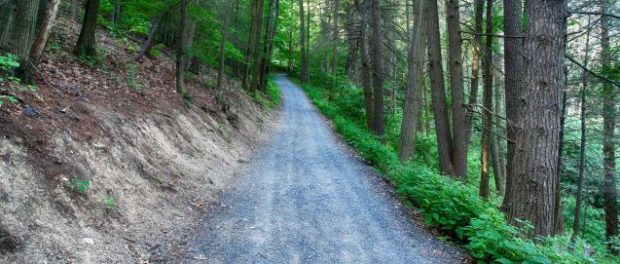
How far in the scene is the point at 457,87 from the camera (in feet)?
33.2

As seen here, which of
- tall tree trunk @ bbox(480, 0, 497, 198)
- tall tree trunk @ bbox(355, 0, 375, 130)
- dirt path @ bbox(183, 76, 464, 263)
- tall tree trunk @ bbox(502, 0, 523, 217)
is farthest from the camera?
tall tree trunk @ bbox(355, 0, 375, 130)

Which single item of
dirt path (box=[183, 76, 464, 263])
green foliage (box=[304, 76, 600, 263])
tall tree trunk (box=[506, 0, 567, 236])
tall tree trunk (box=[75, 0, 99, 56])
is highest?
tall tree trunk (box=[75, 0, 99, 56])

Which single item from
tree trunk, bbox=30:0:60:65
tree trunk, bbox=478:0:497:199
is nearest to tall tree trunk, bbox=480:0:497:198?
tree trunk, bbox=478:0:497:199

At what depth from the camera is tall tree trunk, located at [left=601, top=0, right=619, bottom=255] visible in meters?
12.1

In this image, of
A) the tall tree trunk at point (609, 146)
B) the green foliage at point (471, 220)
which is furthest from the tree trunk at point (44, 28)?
the tall tree trunk at point (609, 146)

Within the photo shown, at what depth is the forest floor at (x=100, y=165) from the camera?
4.79 meters

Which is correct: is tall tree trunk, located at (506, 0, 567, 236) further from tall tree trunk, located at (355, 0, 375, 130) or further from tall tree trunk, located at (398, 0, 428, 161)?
tall tree trunk, located at (355, 0, 375, 130)

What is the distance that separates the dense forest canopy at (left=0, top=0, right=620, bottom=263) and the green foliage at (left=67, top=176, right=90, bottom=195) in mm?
1481

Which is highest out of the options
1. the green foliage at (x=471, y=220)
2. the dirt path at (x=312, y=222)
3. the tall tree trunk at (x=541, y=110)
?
the tall tree trunk at (x=541, y=110)

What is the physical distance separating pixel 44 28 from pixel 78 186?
3092 millimetres

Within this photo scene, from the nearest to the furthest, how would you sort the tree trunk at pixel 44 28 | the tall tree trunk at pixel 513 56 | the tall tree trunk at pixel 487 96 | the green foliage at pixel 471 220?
the green foliage at pixel 471 220 < the tree trunk at pixel 44 28 < the tall tree trunk at pixel 513 56 < the tall tree trunk at pixel 487 96

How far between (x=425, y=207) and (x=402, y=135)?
3634 millimetres

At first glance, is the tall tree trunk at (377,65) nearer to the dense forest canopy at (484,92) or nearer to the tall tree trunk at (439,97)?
the dense forest canopy at (484,92)

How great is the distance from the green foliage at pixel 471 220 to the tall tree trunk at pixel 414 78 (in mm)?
599
